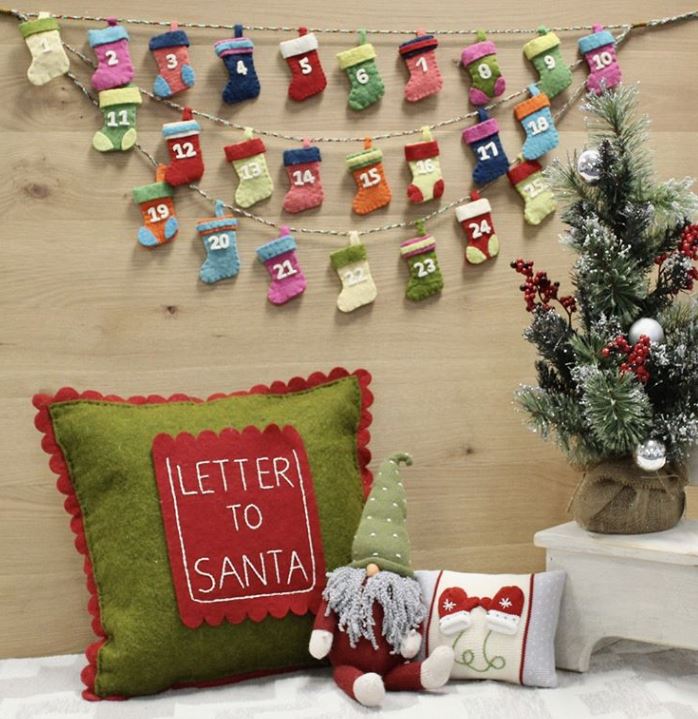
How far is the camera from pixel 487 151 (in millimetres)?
1590

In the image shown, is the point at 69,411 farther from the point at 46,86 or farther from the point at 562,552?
the point at 562,552

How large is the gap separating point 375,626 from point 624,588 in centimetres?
35

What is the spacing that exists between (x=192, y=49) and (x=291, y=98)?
17 cm

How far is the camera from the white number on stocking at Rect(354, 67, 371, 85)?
5.08ft

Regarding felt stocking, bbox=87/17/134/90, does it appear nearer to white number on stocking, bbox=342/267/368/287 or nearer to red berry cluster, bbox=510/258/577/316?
white number on stocking, bbox=342/267/368/287

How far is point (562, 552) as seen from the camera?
1.37 meters

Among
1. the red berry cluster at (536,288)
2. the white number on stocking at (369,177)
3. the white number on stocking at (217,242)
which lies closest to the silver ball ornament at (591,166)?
the red berry cluster at (536,288)

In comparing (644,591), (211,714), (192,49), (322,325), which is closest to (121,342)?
(322,325)

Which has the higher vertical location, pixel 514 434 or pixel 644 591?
pixel 514 434

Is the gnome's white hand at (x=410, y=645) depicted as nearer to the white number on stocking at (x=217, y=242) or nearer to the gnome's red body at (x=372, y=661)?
the gnome's red body at (x=372, y=661)

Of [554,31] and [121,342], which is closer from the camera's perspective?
[121,342]

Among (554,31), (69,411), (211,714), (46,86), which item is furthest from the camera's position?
(554,31)

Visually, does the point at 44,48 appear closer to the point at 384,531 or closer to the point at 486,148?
the point at 486,148

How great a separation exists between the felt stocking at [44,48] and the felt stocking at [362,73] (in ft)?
1.44
